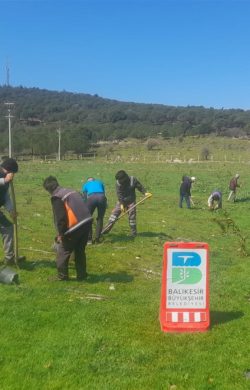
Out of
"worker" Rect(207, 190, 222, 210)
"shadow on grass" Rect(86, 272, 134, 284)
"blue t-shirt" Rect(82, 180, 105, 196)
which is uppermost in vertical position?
"blue t-shirt" Rect(82, 180, 105, 196)

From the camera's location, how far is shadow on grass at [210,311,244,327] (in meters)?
8.01

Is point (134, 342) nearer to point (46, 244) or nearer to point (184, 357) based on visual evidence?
point (184, 357)

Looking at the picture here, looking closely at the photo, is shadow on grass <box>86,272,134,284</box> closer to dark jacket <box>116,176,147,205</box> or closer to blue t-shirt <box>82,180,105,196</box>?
blue t-shirt <box>82,180,105,196</box>

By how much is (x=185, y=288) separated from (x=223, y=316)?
1189 millimetres

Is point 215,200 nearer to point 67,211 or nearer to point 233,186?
point 233,186

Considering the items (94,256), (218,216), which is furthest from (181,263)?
(218,216)

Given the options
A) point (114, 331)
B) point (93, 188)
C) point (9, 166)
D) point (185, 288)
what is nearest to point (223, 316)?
point (185, 288)

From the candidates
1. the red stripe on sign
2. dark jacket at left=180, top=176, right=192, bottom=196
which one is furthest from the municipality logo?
dark jacket at left=180, top=176, right=192, bottom=196

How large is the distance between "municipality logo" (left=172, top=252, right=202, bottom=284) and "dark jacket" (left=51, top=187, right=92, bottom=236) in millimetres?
2432

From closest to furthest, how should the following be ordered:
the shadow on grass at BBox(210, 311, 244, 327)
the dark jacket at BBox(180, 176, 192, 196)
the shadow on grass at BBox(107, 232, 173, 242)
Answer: the shadow on grass at BBox(210, 311, 244, 327) < the shadow on grass at BBox(107, 232, 173, 242) < the dark jacket at BBox(180, 176, 192, 196)

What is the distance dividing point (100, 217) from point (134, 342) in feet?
24.4

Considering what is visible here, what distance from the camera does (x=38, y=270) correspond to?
35.4 ft

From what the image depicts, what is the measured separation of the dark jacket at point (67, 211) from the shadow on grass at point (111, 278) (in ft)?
4.48

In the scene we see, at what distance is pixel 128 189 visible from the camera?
14.9 m
